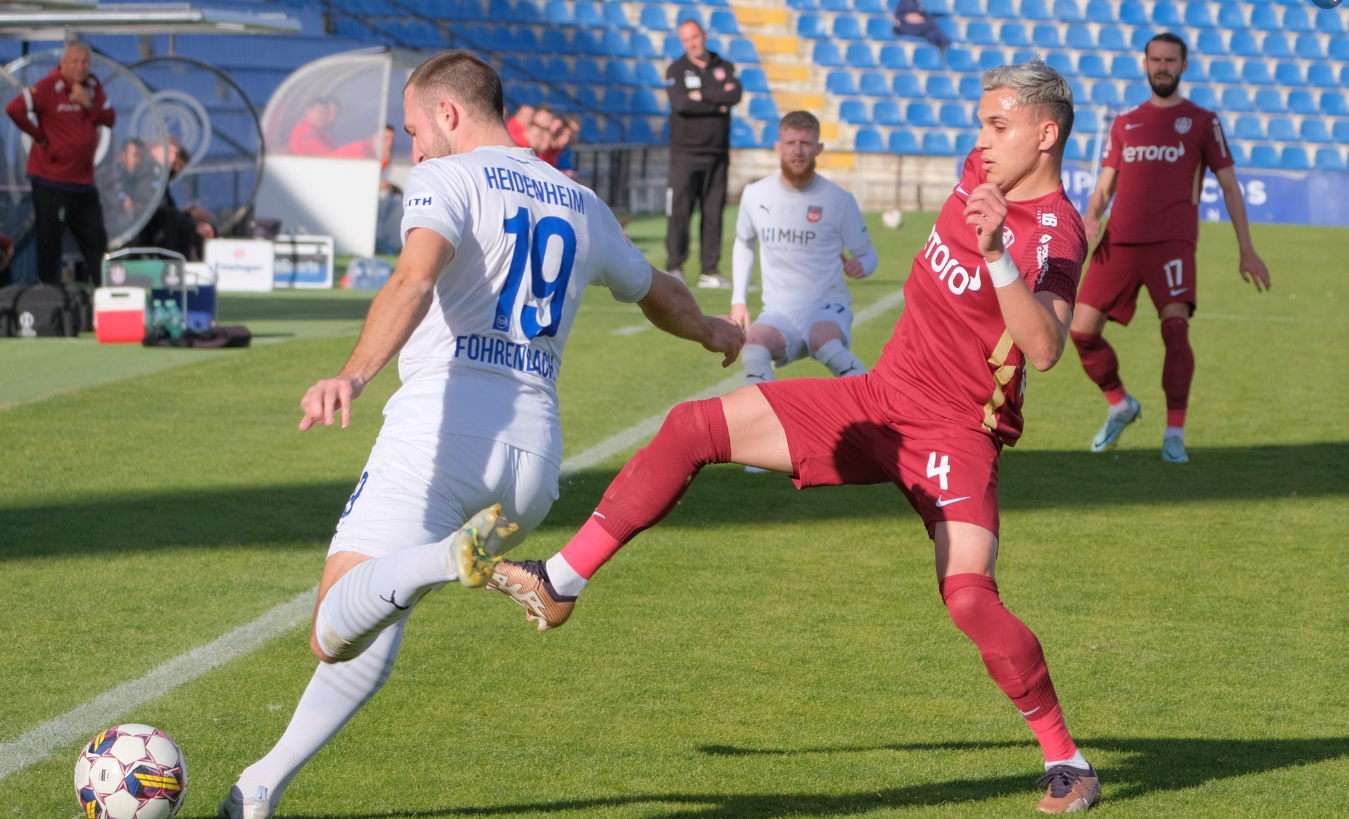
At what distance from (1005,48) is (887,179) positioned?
13.9 feet

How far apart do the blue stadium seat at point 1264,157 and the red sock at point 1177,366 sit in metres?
24.7

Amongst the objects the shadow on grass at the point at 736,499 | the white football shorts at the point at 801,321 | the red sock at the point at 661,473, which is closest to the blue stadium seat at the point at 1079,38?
the shadow on grass at the point at 736,499

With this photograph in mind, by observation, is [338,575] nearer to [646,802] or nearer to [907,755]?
[646,802]

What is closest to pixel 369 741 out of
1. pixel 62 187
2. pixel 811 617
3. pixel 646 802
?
pixel 646 802

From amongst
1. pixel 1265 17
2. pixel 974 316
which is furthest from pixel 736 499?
pixel 1265 17

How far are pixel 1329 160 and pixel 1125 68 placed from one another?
4.40 meters

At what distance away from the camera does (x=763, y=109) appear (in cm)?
3216

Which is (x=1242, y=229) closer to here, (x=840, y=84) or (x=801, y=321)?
(x=801, y=321)

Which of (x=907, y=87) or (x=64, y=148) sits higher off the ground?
(x=907, y=87)

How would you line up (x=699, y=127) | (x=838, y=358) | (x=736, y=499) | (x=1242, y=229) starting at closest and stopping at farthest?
(x=736, y=499) < (x=838, y=358) < (x=1242, y=229) < (x=699, y=127)

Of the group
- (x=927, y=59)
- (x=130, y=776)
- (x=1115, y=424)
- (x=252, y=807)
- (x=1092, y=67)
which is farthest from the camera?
(x=927, y=59)

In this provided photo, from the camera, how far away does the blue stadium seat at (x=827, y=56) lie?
3338 centimetres

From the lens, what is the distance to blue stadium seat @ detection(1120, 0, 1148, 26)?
33250mm

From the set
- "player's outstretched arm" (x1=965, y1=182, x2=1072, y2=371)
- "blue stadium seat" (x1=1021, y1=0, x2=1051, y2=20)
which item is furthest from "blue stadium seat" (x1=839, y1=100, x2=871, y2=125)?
"player's outstretched arm" (x1=965, y1=182, x2=1072, y2=371)
